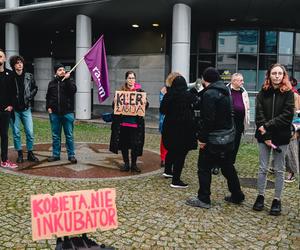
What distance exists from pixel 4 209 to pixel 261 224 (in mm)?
3245

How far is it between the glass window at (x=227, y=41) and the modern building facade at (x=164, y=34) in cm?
4

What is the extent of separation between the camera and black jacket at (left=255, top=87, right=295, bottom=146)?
197 inches

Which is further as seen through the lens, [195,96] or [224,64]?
[224,64]

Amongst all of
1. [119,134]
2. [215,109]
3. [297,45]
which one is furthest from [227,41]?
[215,109]

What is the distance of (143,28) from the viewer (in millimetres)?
17719

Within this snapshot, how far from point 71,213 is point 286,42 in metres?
15.8

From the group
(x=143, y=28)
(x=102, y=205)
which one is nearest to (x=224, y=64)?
(x=143, y=28)

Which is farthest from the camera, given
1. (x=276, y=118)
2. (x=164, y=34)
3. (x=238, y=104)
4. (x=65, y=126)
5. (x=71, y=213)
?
(x=164, y=34)

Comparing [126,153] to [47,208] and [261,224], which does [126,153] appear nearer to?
[261,224]

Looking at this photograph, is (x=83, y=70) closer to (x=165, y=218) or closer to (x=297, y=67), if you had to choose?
(x=297, y=67)

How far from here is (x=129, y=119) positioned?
7.20m

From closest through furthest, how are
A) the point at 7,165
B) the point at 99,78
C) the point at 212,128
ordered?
1. the point at 212,128
2. the point at 7,165
3. the point at 99,78

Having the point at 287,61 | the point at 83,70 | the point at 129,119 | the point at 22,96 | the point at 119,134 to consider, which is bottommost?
the point at 119,134

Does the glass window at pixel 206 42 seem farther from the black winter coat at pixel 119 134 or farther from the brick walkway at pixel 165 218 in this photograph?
the brick walkway at pixel 165 218
